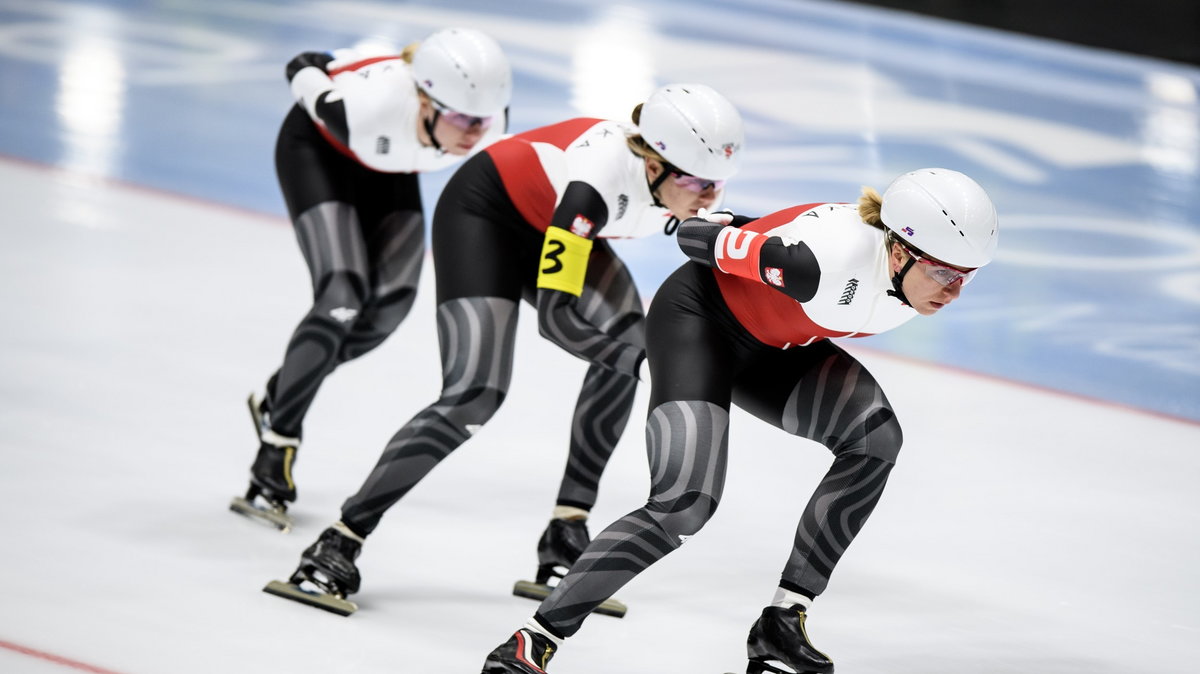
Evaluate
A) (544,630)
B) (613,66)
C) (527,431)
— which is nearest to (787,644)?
(544,630)

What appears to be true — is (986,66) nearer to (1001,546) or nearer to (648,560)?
(1001,546)

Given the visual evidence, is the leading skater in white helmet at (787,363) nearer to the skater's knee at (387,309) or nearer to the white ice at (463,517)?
the white ice at (463,517)

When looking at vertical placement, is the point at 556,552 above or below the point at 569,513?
below

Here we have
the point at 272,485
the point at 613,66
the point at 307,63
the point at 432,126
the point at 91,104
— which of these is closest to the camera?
the point at 432,126

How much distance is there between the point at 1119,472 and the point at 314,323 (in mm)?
3225

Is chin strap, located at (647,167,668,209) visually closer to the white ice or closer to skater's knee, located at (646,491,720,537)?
skater's knee, located at (646,491,720,537)

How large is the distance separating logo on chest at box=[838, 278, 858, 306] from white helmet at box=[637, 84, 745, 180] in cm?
64

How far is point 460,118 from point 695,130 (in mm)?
894

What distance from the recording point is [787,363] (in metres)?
3.86

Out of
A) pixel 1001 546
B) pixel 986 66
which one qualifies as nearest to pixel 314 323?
pixel 1001 546

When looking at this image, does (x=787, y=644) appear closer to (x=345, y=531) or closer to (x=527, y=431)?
(x=345, y=531)

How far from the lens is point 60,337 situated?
236 inches

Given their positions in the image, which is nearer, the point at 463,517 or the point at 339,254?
the point at 339,254

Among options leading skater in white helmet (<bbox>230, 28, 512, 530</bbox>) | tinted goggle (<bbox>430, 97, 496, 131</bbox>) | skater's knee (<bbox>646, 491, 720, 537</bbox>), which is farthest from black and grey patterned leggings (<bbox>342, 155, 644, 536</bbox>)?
skater's knee (<bbox>646, 491, 720, 537</bbox>)
